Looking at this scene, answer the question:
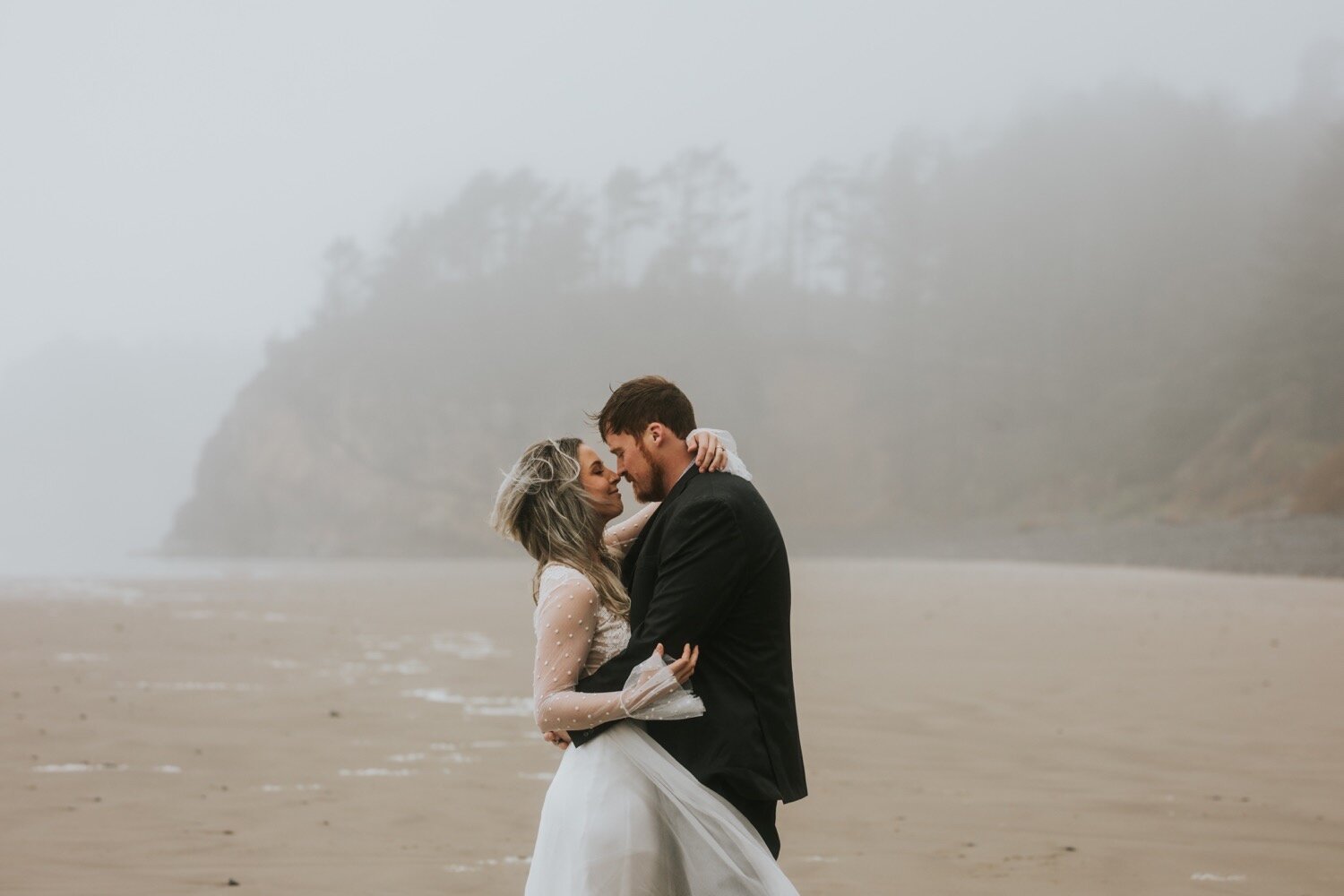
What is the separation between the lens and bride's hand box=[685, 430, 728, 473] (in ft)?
10.4

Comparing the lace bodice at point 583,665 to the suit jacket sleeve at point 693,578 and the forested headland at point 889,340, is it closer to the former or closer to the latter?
the suit jacket sleeve at point 693,578

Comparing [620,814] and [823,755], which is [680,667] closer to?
[620,814]

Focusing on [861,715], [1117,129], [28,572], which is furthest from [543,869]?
[1117,129]

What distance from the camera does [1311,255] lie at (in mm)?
53625

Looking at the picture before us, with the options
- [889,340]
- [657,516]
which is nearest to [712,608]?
[657,516]

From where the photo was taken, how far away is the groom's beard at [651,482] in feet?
10.6

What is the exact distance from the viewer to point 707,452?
3182mm

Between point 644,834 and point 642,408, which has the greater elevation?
point 642,408

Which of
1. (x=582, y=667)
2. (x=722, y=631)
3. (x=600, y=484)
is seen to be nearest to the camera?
(x=722, y=631)

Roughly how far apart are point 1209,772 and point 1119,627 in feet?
24.7

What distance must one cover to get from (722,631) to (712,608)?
141 millimetres

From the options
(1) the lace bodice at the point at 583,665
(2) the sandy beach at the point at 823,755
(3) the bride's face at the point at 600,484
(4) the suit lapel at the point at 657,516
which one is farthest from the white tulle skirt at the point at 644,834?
(2) the sandy beach at the point at 823,755

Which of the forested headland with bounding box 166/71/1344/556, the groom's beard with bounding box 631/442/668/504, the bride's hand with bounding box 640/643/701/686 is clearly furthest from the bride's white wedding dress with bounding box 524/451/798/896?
the forested headland with bounding box 166/71/1344/556

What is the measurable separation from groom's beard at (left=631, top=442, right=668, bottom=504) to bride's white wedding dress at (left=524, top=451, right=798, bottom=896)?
27 cm
